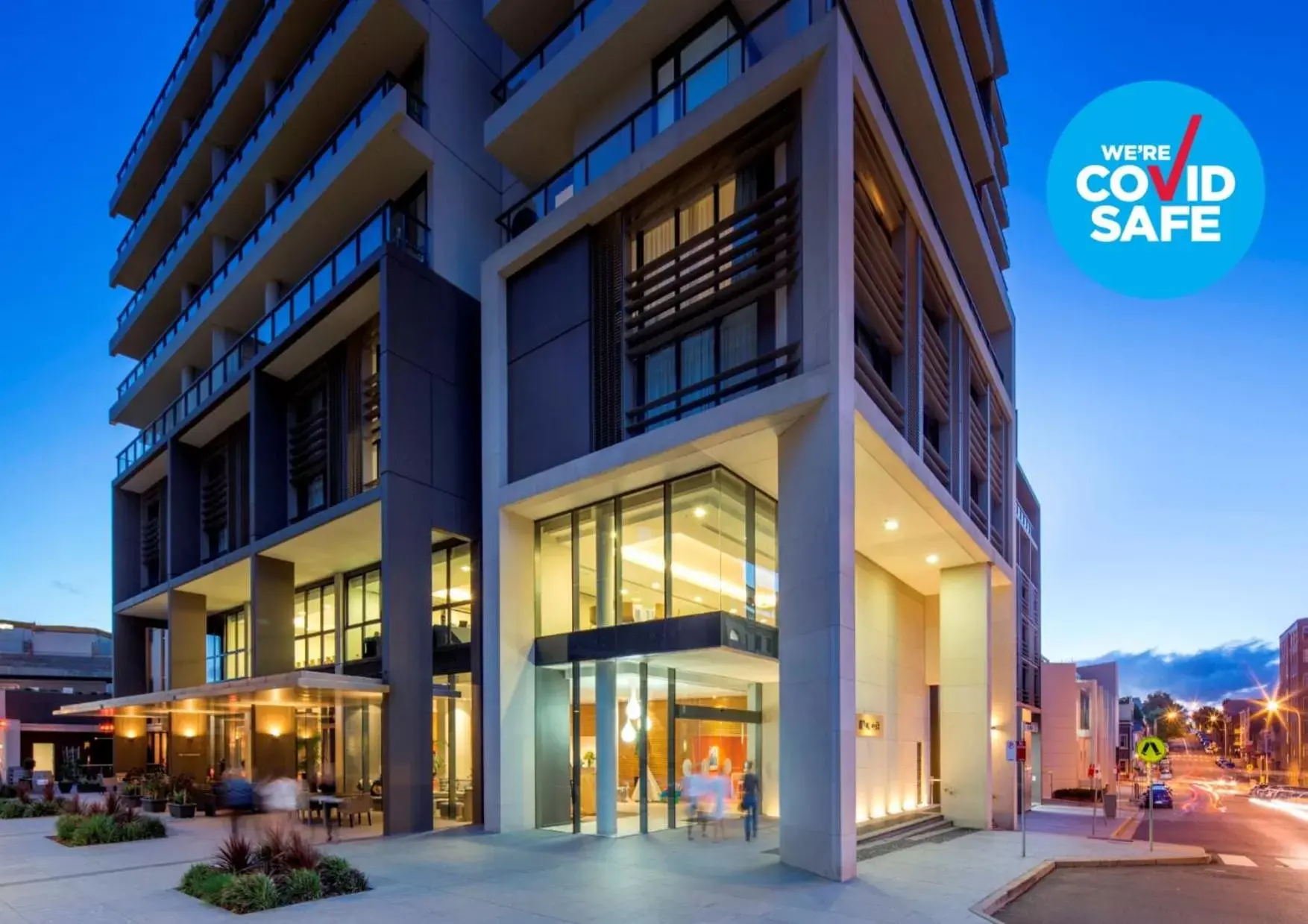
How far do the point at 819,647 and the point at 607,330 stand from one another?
327 inches

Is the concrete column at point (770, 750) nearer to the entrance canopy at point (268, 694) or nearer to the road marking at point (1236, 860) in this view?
the entrance canopy at point (268, 694)

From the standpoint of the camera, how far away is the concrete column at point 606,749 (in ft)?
59.0

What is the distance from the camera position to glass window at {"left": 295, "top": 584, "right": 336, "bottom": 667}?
27000 millimetres

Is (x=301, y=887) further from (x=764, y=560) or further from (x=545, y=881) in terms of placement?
(x=764, y=560)

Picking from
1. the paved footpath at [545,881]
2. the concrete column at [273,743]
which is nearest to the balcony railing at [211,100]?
the concrete column at [273,743]

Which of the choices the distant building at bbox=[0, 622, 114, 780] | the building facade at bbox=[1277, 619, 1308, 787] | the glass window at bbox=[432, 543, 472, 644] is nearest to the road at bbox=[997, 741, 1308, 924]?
the glass window at bbox=[432, 543, 472, 644]

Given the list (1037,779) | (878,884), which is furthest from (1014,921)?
(1037,779)

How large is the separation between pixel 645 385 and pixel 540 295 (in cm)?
416

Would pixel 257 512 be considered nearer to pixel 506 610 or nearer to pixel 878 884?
pixel 506 610

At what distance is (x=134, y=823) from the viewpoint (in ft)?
58.9

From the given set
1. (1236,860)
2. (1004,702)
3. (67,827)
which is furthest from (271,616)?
(1236,860)

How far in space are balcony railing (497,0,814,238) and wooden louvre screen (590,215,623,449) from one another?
1342mm

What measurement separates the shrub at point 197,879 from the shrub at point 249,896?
83cm

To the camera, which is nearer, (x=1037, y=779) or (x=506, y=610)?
(x=506, y=610)
